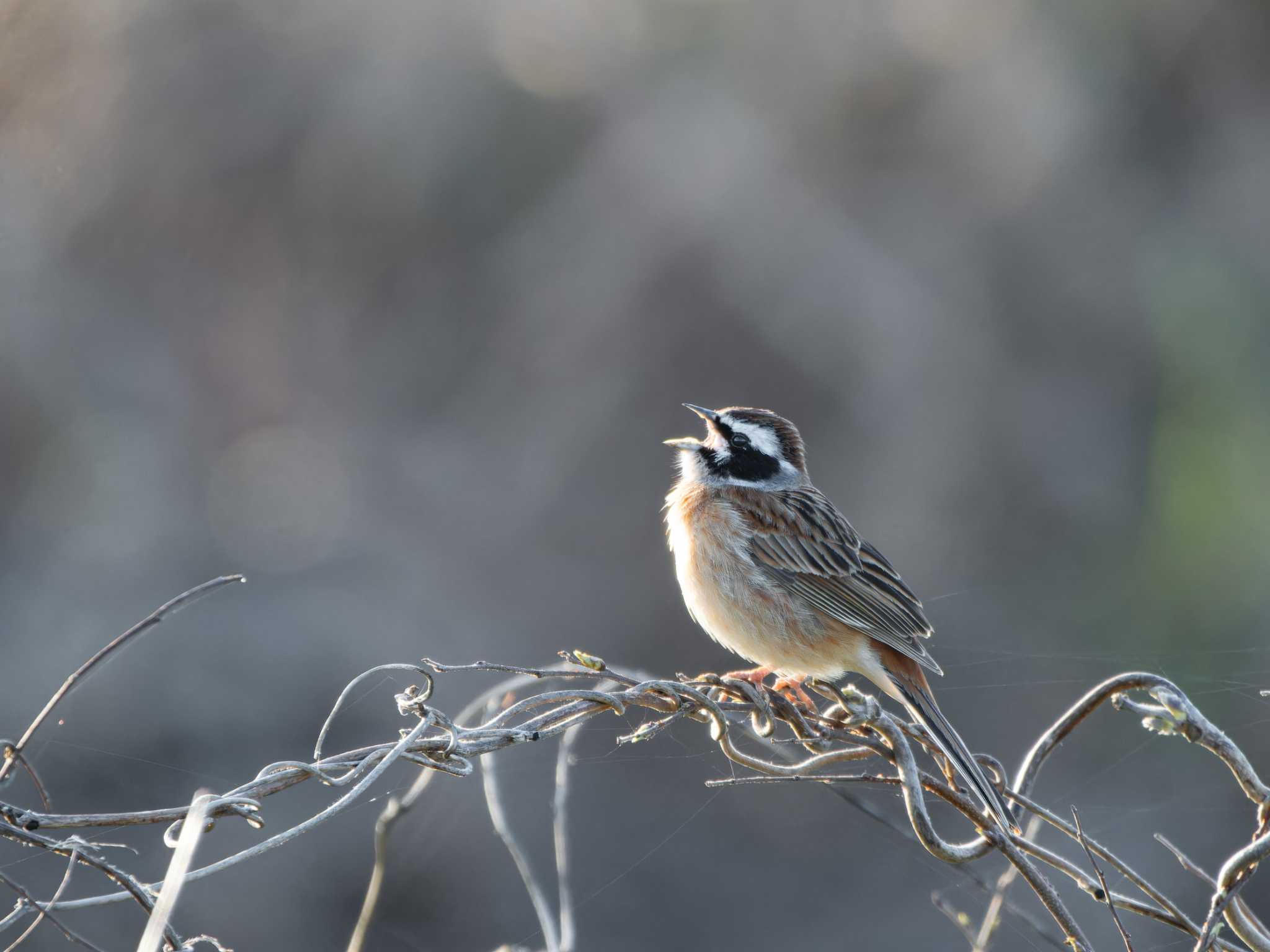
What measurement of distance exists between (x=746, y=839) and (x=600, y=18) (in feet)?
21.9

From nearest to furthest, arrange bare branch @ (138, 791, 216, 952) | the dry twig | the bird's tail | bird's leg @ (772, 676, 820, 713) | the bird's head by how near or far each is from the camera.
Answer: bare branch @ (138, 791, 216, 952) → the dry twig → the bird's tail → bird's leg @ (772, 676, 820, 713) → the bird's head

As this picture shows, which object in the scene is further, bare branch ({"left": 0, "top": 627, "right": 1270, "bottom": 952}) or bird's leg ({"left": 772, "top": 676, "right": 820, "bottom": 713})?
bird's leg ({"left": 772, "top": 676, "right": 820, "bottom": 713})

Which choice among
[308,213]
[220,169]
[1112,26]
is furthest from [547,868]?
[1112,26]

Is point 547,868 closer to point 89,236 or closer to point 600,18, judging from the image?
point 89,236

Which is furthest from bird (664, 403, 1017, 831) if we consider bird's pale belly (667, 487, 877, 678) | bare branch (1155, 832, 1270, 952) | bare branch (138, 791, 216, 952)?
bare branch (138, 791, 216, 952)

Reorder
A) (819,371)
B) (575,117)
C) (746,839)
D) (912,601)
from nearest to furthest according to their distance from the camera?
(912,601) → (746,839) → (819,371) → (575,117)

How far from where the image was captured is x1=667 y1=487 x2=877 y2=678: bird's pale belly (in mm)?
4762

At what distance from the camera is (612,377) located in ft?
27.7

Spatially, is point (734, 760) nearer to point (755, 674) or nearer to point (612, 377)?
point (755, 674)

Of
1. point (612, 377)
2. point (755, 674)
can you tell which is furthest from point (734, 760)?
point (612, 377)

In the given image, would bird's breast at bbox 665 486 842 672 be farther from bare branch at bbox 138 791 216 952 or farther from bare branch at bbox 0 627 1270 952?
bare branch at bbox 138 791 216 952

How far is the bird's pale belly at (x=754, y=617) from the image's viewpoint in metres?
4.76

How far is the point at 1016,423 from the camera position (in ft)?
28.9

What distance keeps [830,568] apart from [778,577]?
26 centimetres
